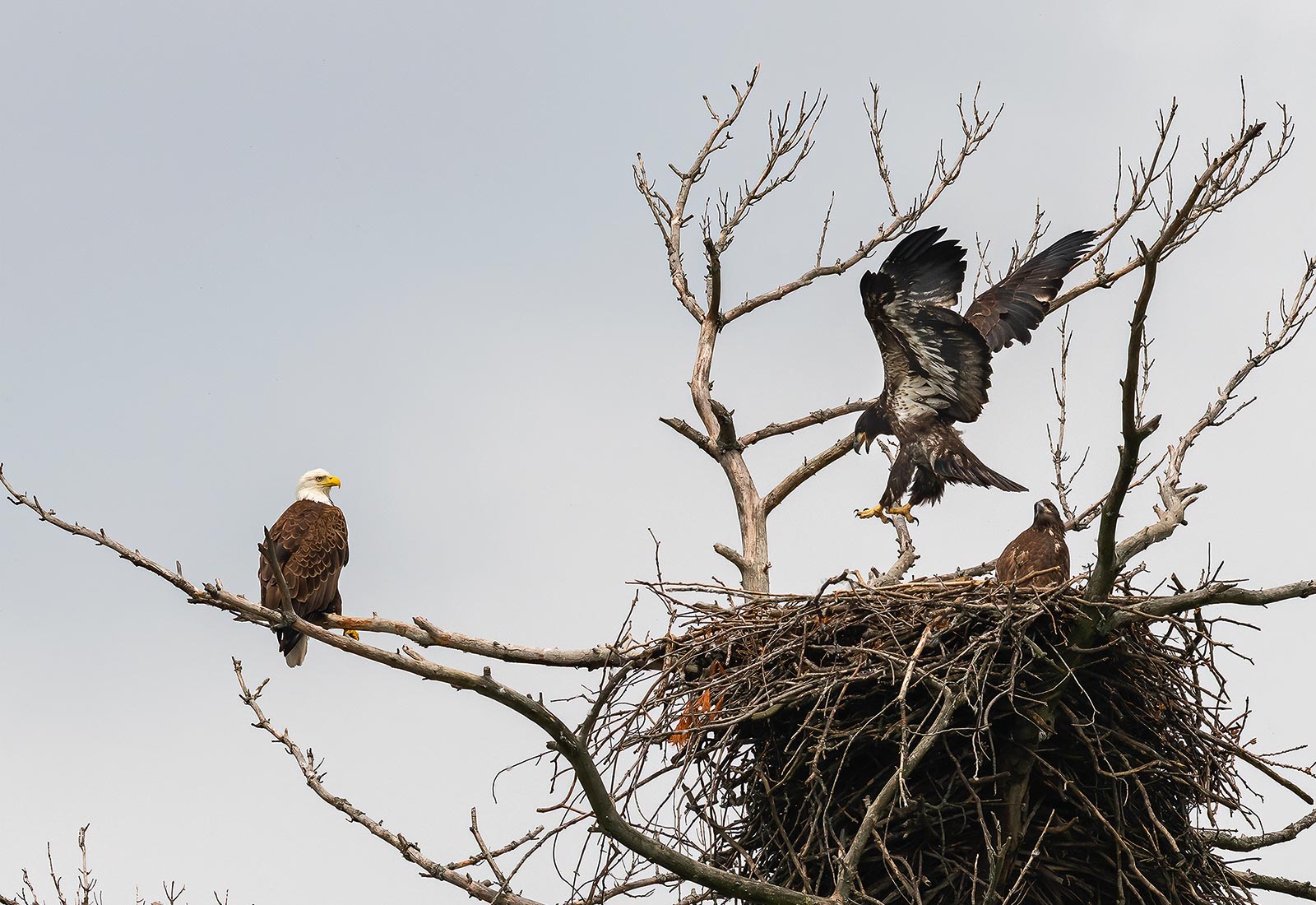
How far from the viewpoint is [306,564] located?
8.84 metres

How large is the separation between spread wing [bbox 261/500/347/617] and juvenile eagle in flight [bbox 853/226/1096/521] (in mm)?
3381

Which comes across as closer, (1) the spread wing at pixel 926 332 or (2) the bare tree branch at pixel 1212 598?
(2) the bare tree branch at pixel 1212 598

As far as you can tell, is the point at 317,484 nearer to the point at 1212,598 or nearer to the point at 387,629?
the point at 387,629

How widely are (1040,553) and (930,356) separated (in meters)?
2.46

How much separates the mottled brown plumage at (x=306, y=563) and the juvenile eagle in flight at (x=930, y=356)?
3390mm

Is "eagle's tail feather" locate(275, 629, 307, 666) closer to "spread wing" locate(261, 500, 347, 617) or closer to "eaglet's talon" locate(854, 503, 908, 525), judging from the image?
"spread wing" locate(261, 500, 347, 617)

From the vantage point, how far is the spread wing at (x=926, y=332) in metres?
8.56

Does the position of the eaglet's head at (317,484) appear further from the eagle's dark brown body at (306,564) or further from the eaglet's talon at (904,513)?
the eaglet's talon at (904,513)

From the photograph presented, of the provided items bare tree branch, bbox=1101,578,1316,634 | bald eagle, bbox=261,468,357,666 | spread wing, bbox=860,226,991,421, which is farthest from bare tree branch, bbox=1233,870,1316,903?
bald eagle, bbox=261,468,357,666

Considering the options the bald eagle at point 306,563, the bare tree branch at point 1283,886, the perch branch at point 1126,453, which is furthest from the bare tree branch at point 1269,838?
the bald eagle at point 306,563

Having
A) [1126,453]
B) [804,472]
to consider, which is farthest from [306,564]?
[1126,453]

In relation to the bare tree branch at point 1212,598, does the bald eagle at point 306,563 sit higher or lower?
higher

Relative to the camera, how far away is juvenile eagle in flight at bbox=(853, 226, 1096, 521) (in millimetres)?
8586

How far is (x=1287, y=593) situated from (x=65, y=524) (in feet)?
15.0
